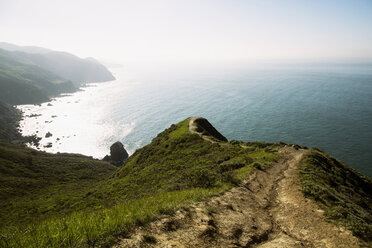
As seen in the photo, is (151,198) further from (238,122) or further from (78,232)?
A: (238,122)

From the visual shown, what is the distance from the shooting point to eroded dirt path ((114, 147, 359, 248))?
23.7 ft

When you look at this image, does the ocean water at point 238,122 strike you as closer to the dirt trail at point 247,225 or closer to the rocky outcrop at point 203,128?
the rocky outcrop at point 203,128

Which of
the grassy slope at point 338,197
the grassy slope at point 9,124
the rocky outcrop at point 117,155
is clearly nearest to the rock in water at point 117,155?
the rocky outcrop at point 117,155

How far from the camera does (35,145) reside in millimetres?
115750

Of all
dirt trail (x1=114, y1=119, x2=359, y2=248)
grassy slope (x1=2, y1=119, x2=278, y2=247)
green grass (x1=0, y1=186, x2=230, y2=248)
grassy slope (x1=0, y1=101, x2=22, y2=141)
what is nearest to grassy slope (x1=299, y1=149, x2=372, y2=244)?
dirt trail (x1=114, y1=119, x2=359, y2=248)

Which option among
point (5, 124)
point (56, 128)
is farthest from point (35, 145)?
point (5, 124)

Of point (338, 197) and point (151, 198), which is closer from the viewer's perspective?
point (151, 198)

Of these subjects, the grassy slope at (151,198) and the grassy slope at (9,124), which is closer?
the grassy slope at (151,198)

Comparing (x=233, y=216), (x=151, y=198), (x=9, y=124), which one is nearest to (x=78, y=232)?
(x=151, y=198)

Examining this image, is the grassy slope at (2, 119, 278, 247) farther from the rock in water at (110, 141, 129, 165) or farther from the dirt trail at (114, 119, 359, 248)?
the rock in water at (110, 141, 129, 165)

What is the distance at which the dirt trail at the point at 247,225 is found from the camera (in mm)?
7220

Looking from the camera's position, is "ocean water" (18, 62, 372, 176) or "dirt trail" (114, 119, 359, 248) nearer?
"dirt trail" (114, 119, 359, 248)

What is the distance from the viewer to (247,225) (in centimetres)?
957

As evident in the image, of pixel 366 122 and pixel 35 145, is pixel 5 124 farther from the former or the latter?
pixel 366 122
